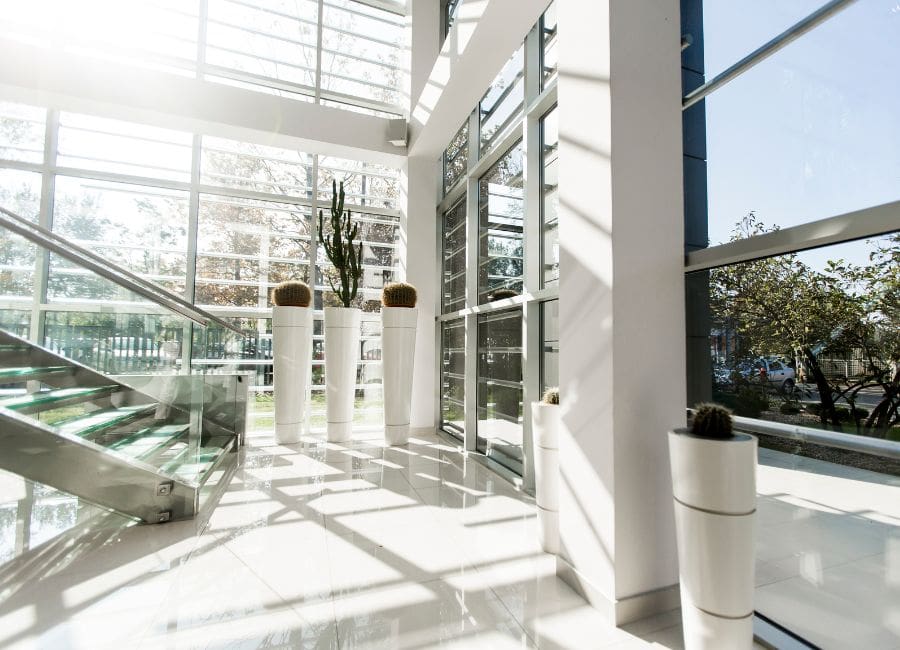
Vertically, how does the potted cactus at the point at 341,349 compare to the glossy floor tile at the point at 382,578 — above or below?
above

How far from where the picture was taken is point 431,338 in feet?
16.5

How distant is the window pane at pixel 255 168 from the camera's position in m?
4.91

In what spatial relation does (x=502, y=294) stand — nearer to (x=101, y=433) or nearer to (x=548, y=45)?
(x=548, y=45)

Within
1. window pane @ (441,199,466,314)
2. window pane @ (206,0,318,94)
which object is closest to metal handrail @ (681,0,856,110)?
window pane @ (441,199,466,314)

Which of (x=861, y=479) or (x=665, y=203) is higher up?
(x=665, y=203)

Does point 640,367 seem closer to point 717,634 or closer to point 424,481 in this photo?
point 717,634

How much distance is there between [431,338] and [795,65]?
13.1ft

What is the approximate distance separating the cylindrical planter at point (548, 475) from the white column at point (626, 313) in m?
0.23

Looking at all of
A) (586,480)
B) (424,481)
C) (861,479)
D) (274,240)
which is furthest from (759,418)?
(274,240)

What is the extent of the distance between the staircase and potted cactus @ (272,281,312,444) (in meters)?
1.33

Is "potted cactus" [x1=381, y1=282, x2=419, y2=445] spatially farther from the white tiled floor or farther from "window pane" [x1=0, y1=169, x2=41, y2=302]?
"window pane" [x1=0, y1=169, x2=41, y2=302]

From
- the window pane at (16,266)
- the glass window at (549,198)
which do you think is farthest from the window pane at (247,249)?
the glass window at (549,198)

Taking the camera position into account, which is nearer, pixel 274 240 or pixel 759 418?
pixel 759 418

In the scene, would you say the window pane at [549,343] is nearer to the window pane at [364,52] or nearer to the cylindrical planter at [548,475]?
the cylindrical planter at [548,475]
